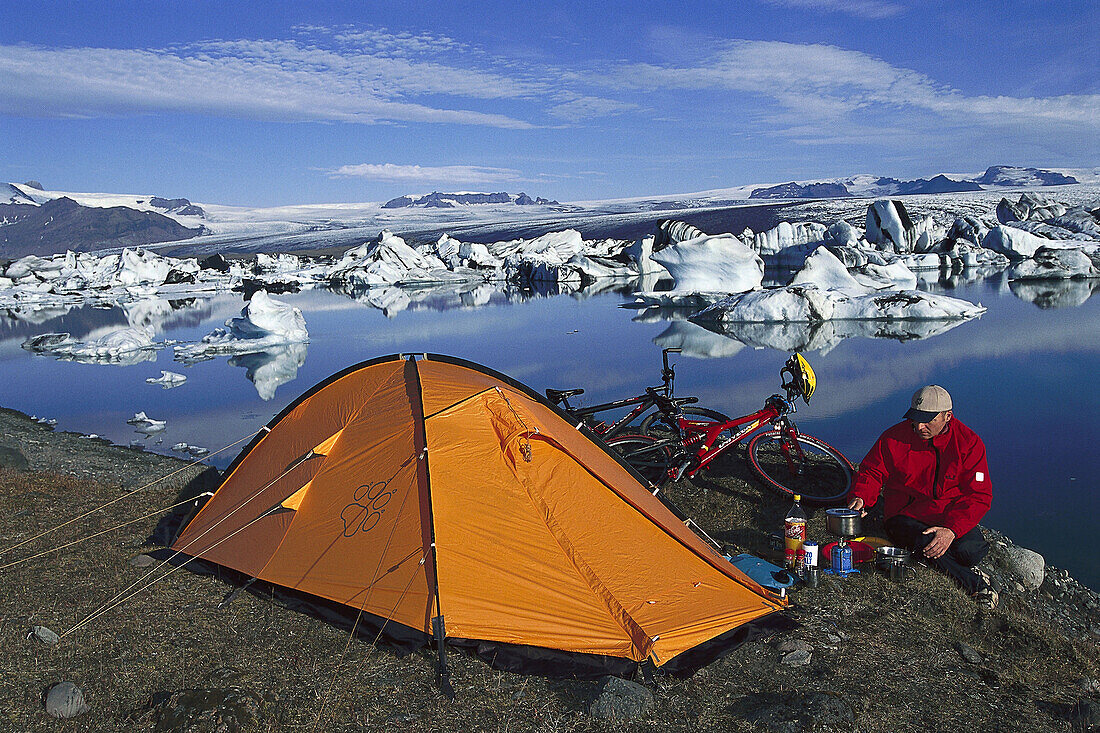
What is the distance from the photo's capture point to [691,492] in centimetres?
612

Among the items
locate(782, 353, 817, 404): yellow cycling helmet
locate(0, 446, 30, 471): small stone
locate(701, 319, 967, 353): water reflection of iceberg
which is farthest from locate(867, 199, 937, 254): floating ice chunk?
locate(0, 446, 30, 471): small stone

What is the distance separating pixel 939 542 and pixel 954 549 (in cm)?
20

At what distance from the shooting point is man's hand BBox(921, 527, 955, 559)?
4.37m

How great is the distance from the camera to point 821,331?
2041cm

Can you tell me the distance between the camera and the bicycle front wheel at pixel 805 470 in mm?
5824

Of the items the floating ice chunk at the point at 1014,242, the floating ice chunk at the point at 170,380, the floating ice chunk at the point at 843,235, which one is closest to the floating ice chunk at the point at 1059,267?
the floating ice chunk at the point at 1014,242

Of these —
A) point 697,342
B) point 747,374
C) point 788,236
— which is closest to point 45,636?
point 747,374

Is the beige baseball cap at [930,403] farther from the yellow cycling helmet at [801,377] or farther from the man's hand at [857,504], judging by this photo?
the yellow cycling helmet at [801,377]

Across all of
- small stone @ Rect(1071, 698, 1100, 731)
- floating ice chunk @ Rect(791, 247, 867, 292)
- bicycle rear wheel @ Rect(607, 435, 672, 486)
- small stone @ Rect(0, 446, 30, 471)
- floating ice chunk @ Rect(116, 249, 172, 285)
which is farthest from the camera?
floating ice chunk @ Rect(116, 249, 172, 285)

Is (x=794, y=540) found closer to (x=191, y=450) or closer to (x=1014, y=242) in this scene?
(x=191, y=450)

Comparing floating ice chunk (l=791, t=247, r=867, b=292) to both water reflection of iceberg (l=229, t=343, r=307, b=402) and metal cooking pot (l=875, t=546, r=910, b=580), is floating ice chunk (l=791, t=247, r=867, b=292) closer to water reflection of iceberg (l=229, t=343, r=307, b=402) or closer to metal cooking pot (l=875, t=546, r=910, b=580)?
water reflection of iceberg (l=229, t=343, r=307, b=402)

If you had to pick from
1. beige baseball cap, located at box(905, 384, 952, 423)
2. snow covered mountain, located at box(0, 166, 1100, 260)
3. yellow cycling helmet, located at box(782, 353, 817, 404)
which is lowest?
snow covered mountain, located at box(0, 166, 1100, 260)

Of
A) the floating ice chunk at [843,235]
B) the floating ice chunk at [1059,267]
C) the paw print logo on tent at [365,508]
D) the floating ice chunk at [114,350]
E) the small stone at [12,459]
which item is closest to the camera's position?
the paw print logo on tent at [365,508]

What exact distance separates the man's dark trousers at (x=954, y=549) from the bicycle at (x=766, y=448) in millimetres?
1004
